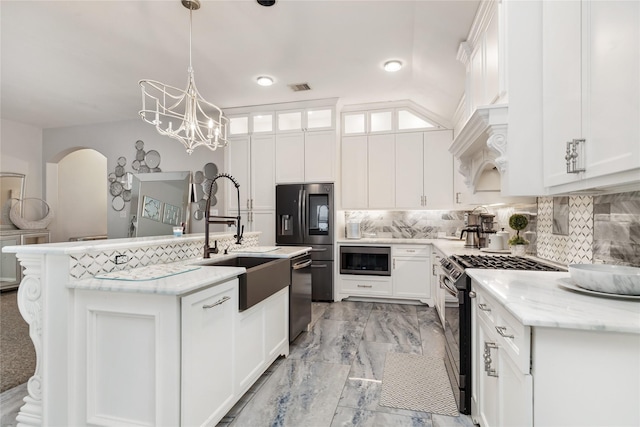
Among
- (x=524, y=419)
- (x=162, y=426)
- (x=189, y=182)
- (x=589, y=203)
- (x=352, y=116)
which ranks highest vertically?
(x=352, y=116)

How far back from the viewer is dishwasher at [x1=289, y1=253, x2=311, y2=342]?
2.88m

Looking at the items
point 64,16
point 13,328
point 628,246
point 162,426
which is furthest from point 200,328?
point 13,328

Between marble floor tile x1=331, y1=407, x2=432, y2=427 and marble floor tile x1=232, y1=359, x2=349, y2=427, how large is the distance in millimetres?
63

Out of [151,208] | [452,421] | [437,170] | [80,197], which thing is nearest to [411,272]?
[437,170]

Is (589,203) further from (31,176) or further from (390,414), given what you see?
(31,176)

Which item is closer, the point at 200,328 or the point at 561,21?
the point at 561,21

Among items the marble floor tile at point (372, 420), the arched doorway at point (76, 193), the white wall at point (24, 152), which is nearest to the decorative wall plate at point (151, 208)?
the arched doorway at point (76, 193)

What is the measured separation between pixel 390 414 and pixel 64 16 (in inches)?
154

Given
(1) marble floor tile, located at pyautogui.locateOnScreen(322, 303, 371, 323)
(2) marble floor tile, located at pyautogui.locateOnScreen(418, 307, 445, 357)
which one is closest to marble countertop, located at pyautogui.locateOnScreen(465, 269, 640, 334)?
(2) marble floor tile, located at pyautogui.locateOnScreen(418, 307, 445, 357)

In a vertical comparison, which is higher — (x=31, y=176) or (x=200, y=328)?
(x=31, y=176)

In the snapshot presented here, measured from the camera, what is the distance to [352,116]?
4.93 meters

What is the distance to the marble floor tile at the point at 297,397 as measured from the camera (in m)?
1.90

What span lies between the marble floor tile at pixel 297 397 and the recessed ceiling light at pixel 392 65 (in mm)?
3068

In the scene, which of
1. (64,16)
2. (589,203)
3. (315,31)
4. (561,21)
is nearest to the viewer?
(561,21)
